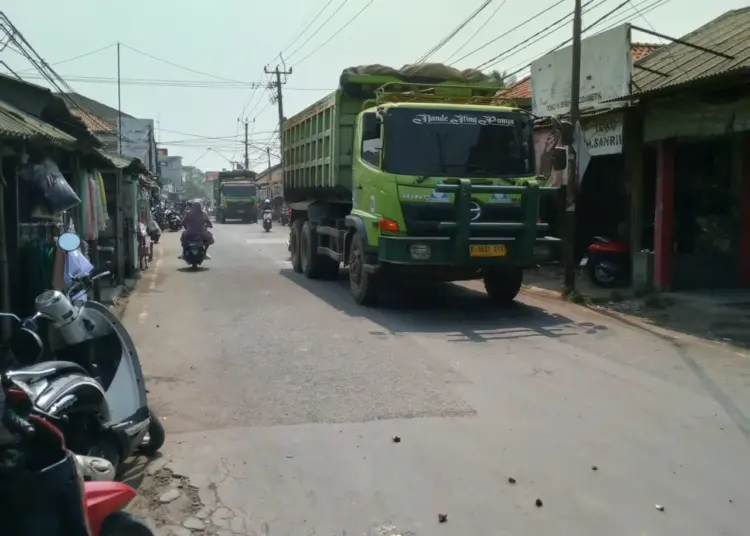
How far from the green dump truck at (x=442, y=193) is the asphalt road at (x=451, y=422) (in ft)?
2.74

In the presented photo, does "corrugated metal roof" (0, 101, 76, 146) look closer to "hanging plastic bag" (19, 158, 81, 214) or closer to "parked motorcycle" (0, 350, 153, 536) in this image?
"hanging plastic bag" (19, 158, 81, 214)

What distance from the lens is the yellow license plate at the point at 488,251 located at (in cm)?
1059

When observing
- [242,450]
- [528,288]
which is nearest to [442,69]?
[528,288]

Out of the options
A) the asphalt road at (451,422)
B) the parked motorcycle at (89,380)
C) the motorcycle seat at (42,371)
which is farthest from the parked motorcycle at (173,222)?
the motorcycle seat at (42,371)

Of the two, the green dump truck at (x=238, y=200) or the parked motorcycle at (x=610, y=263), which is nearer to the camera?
the parked motorcycle at (x=610, y=263)

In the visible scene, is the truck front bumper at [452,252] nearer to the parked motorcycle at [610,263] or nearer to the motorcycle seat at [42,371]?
the parked motorcycle at [610,263]

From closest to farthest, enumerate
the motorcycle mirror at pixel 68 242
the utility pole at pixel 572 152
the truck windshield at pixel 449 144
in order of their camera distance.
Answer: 1. the motorcycle mirror at pixel 68 242
2. the truck windshield at pixel 449 144
3. the utility pole at pixel 572 152

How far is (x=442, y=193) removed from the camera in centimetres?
1058

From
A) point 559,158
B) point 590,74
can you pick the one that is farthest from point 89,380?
point 590,74

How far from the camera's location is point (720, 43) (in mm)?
12578

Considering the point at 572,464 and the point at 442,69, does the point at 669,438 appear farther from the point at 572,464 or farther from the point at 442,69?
the point at 442,69

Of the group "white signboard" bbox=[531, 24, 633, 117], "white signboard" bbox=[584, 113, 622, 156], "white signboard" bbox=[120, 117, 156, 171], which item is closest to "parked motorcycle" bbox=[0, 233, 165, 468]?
"white signboard" bbox=[531, 24, 633, 117]

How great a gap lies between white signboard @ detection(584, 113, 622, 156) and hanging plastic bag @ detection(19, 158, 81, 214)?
8.79 metres

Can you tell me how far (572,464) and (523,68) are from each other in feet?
43.6
